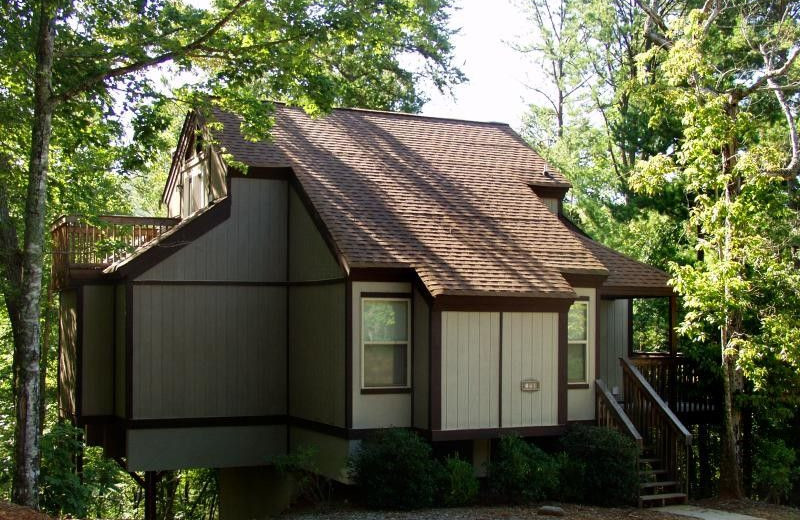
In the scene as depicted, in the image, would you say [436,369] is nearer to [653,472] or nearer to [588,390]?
[588,390]

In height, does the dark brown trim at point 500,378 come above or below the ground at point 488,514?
above

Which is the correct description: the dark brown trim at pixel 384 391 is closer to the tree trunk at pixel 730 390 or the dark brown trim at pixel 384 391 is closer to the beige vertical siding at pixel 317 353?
the beige vertical siding at pixel 317 353

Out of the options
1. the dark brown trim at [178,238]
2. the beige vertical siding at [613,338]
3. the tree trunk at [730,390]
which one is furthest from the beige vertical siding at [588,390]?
the dark brown trim at [178,238]

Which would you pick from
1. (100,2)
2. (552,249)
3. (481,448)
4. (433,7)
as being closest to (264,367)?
(481,448)

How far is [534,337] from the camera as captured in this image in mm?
16078

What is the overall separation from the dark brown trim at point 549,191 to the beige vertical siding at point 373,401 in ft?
17.2

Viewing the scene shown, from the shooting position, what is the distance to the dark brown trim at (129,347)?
54.2 ft

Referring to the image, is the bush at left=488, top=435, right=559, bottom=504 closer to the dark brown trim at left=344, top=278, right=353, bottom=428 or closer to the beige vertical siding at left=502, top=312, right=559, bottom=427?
the beige vertical siding at left=502, top=312, right=559, bottom=427

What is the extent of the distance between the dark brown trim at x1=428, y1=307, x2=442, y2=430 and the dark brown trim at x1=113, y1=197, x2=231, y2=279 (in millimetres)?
4835

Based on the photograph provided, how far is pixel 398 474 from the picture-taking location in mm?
14180

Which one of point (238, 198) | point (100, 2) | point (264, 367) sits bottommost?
point (264, 367)

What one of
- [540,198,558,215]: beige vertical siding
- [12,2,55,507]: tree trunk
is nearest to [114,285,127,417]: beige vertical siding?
[12,2,55,507]: tree trunk

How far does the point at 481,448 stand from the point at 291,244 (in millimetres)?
5222

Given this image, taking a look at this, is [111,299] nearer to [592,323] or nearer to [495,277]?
[495,277]
